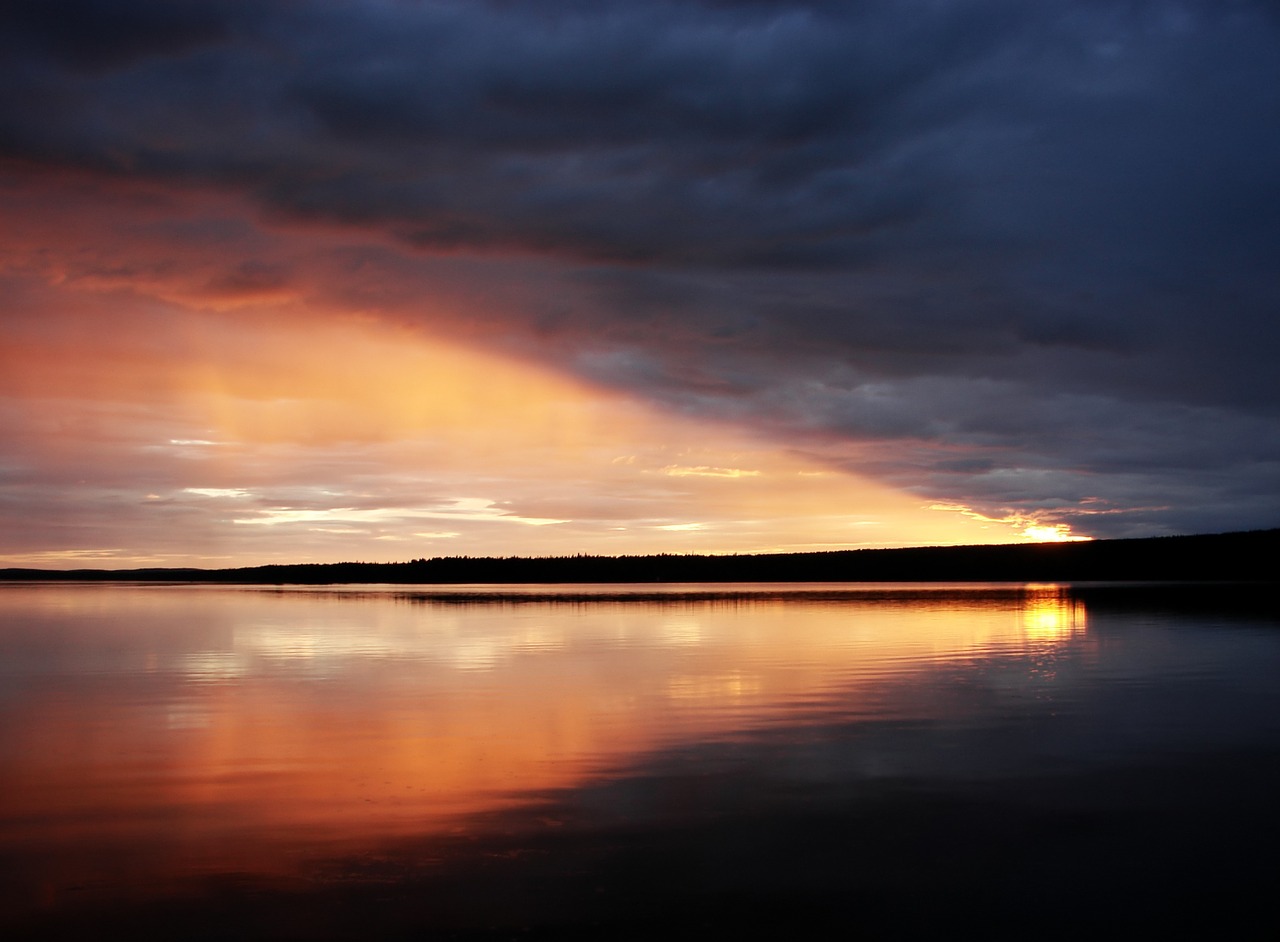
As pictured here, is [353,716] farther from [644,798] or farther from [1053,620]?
[1053,620]

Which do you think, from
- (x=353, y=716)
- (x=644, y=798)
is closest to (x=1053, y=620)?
(x=353, y=716)

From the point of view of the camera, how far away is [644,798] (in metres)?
14.1

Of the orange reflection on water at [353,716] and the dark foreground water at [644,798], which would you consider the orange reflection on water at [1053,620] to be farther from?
the dark foreground water at [644,798]

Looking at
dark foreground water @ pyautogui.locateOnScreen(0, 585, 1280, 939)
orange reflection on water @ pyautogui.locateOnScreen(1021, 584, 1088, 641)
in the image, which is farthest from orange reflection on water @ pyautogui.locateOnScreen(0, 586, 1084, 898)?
orange reflection on water @ pyautogui.locateOnScreen(1021, 584, 1088, 641)

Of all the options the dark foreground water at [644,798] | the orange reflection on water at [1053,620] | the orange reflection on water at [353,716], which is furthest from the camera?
the orange reflection on water at [1053,620]

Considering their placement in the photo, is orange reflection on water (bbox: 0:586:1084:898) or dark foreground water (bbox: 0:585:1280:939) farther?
orange reflection on water (bbox: 0:586:1084:898)

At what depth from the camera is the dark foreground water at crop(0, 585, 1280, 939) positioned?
9.88 meters

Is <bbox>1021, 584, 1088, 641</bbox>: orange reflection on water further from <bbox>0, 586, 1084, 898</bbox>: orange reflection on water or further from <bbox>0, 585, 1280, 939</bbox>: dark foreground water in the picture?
<bbox>0, 585, 1280, 939</bbox>: dark foreground water

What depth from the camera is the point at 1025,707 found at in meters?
22.1

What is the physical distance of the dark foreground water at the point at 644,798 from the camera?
32.4ft

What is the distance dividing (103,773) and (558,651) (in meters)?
20.0

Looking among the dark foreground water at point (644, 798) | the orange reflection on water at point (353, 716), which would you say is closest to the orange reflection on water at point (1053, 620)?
the orange reflection on water at point (353, 716)

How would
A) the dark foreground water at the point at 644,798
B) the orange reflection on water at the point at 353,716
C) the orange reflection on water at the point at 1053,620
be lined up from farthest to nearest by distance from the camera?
1. the orange reflection on water at the point at 1053,620
2. the orange reflection on water at the point at 353,716
3. the dark foreground water at the point at 644,798

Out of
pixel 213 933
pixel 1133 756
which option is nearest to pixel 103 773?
pixel 213 933
